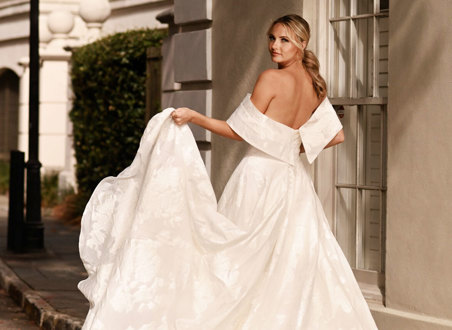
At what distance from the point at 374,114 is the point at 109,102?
9.00m

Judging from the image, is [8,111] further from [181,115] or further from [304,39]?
[304,39]

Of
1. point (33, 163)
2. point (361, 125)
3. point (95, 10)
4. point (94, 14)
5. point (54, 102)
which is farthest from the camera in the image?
point (54, 102)

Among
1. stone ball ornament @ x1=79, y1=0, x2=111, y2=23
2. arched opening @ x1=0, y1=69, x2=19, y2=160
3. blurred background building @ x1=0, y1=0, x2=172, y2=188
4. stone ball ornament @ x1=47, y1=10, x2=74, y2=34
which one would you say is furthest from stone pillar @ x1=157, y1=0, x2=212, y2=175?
arched opening @ x1=0, y1=69, x2=19, y2=160

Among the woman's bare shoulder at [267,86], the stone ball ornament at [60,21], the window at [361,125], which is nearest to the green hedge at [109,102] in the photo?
the stone ball ornament at [60,21]

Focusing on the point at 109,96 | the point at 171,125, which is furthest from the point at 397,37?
the point at 109,96

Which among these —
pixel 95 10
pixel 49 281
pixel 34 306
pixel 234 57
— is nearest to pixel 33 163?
pixel 49 281

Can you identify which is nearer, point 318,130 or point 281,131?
point 281,131

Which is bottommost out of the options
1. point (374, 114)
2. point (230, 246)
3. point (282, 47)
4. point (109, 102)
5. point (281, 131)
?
point (230, 246)

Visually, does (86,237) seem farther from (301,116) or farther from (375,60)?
(375,60)

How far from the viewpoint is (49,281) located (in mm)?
10031

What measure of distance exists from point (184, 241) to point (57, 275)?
15.0 ft

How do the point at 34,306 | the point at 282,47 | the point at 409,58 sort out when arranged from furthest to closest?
1. the point at 34,306
2. the point at 409,58
3. the point at 282,47

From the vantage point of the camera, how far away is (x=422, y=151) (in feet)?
22.4

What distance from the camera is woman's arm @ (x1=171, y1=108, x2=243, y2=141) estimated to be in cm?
606
